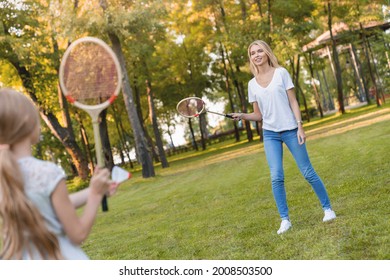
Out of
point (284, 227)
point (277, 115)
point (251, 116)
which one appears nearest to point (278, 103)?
point (277, 115)

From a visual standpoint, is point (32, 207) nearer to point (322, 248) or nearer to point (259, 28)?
point (322, 248)

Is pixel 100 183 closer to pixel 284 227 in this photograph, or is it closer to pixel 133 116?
pixel 284 227

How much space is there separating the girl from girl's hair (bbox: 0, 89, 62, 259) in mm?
2531

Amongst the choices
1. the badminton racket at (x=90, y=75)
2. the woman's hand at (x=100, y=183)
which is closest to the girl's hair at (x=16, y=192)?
the woman's hand at (x=100, y=183)

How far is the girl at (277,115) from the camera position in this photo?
4.31m

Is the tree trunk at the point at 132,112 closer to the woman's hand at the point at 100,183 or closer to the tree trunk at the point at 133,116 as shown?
the tree trunk at the point at 133,116

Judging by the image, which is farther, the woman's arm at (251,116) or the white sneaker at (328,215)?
the white sneaker at (328,215)

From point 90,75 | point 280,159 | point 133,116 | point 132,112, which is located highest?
point 132,112

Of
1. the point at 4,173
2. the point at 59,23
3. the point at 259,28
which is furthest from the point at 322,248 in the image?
the point at 259,28

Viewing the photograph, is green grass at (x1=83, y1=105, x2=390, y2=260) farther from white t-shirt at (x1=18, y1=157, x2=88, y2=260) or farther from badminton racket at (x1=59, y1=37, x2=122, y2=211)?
white t-shirt at (x1=18, y1=157, x2=88, y2=260)

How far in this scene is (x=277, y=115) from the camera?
4.32m

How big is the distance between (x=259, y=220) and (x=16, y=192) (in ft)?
11.9

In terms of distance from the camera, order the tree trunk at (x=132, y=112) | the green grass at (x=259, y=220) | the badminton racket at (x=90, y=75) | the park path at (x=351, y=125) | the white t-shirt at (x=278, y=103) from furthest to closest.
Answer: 1. the park path at (x=351, y=125)
2. the tree trunk at (x=132, y=112)
3. the white t-shirt at (x=278, y=103)
4. the green grass at (x=259, y=220)
5. the badminton racket at (x=90, y=75)
